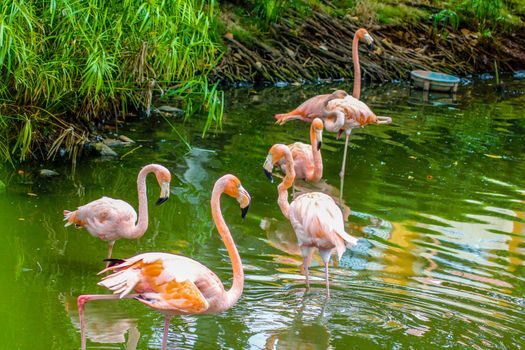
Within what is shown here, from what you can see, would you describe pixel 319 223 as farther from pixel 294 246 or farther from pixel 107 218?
pixel 107 218

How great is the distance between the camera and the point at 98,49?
25.9ft

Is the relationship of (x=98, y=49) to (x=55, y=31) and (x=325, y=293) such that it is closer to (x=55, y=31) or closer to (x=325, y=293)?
(x=55, y=31)

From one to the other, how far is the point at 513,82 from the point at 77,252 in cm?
1228

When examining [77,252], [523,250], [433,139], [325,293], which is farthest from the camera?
[433,139]

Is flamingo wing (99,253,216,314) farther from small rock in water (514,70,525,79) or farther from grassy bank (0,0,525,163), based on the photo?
small rock in water (514,70,525,79)

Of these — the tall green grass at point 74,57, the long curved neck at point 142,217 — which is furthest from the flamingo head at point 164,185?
the tall green grass at point 74,57

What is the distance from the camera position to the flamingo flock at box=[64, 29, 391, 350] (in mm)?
4477

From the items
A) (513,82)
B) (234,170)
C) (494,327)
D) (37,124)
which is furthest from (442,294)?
(513,82)

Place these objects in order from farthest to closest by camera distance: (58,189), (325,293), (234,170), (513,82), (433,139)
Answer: (513,82) → (433,139) → (234,170) → (58,189) → (325,293)

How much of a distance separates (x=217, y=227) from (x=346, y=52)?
10.7m

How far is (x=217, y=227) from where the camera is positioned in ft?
16.8

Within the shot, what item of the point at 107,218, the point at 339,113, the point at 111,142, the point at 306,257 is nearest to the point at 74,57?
the point at 111,142

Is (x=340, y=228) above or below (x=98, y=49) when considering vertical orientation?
below

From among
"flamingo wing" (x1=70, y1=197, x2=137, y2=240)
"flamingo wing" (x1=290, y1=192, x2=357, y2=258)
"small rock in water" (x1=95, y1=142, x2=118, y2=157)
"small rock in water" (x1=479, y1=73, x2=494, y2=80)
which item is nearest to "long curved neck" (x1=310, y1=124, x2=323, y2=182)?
"flamingo wing" (x1=290, y1=192, x2=357, y2=258)
